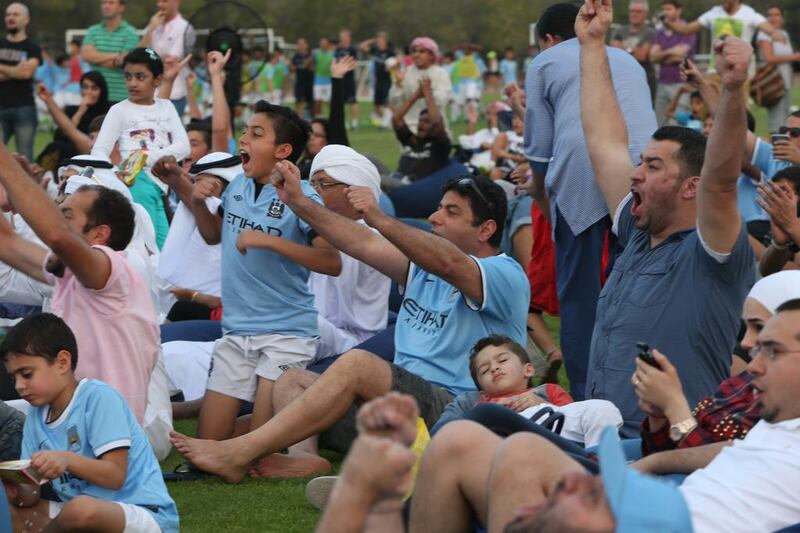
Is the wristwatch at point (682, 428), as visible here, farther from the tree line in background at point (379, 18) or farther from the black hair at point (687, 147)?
the tree line in background at point (379, 18)

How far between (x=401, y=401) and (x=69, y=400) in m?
2.37

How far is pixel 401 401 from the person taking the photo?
2.60 metres

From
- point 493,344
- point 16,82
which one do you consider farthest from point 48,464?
point 16,82

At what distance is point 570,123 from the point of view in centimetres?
670

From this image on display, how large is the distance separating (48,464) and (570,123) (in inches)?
129

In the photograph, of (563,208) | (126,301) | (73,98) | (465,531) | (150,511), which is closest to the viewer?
(465,531)

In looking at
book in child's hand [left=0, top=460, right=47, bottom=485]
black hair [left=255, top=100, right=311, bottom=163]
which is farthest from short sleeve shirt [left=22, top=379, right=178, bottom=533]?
black hair [left=255, top=100, right=311, bottom=163]

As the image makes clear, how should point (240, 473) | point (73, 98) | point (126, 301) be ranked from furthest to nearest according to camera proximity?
1. point (73, 98)
2. point (240, 473)
3. point (126, 301)

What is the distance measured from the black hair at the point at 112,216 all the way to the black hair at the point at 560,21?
263 centimetres

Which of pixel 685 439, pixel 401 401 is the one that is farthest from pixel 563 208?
pixel 401 401

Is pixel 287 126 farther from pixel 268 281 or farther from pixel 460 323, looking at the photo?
pixel 460 323

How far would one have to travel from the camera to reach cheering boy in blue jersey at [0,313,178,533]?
448 centimetres

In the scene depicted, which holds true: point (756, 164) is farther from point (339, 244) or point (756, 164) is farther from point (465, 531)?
point (465, 531)

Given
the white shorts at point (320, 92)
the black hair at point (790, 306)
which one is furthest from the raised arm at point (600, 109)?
the white shorts at point (320, 92)
